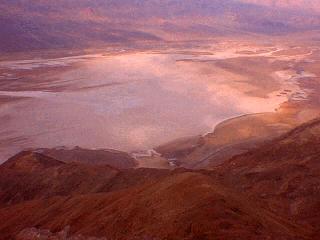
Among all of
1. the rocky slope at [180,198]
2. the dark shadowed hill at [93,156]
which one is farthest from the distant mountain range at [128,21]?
the rocky slope at [180,198]

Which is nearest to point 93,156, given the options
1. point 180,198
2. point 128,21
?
point 180,198

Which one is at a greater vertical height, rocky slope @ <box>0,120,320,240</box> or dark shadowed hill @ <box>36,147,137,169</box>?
rocky slope @ <box>0,120,320,240</box>

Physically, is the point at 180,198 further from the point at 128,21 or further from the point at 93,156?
the point at 128,21

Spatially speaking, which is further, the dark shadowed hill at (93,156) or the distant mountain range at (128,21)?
the distant mountain range at (128,21)

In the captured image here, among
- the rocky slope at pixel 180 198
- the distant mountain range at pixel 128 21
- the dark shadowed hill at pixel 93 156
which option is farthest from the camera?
the distant mountain range at pixel 128 21

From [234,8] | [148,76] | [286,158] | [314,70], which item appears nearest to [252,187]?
[286,158]

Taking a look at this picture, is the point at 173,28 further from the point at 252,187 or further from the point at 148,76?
the point at 252,187

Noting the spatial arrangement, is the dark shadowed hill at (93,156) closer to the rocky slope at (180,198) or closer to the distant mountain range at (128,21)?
the rocky slope at (180,198)

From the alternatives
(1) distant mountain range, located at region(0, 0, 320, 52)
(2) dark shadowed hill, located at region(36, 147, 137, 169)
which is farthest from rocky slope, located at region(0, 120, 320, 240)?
(1) distant mountain range, located at region(0, 0, 320, 52)

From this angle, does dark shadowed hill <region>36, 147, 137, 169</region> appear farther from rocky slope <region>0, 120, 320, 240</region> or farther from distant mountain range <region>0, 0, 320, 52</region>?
distant mountain range <region>0, 0, 320, 52</region>
